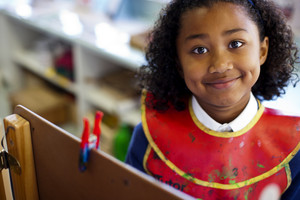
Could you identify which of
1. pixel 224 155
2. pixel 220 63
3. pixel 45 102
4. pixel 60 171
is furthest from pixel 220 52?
pixel 45 102

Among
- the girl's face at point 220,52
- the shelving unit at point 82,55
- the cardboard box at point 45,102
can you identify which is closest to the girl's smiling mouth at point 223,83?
the girl's face at point 220,52

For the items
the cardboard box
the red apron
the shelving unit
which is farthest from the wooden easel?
the cardboard box

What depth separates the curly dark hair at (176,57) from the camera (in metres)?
0.82

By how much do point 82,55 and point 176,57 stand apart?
1.34 metres

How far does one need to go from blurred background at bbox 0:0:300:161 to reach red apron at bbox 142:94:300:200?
837 mm

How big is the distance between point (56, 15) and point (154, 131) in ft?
6.51

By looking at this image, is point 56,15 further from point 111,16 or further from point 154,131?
point 154,131

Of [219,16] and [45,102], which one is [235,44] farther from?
[45,102]

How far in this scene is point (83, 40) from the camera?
2023 millimetres

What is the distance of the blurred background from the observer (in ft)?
6.35

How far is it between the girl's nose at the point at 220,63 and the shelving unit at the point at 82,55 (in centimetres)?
87

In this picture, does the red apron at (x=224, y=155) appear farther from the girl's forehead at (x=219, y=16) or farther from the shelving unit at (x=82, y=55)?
the shelving unit at (x=82, y=55)

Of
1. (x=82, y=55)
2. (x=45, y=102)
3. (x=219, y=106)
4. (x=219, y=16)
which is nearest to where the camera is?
(x=219, y=16)

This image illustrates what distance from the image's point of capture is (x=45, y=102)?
249 centimetres
